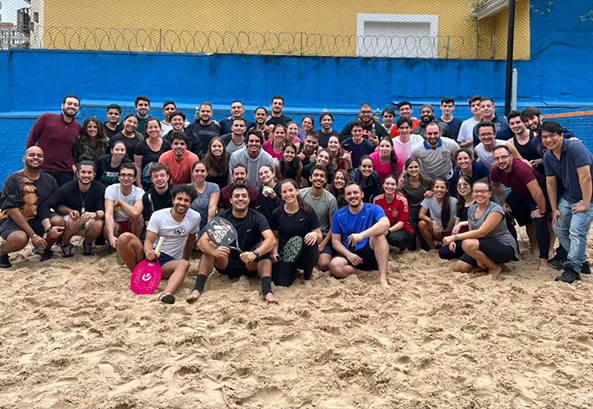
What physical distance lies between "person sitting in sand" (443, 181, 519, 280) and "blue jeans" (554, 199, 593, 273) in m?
0.53

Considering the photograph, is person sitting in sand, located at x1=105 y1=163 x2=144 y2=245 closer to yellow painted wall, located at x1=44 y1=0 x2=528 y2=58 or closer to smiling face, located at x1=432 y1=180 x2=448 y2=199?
smiling face, located at x1=432 y1=180 x2=448 y2=199

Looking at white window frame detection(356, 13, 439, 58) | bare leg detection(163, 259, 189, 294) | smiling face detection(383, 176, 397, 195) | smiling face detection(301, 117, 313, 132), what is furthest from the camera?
white window frame detection(356, 13, 439, 58)

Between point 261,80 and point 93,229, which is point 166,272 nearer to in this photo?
point 93,229

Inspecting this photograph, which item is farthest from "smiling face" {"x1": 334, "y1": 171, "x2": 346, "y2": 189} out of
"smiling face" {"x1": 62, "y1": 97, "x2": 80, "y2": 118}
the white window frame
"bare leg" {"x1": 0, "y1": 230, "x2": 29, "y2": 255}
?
the white window frame

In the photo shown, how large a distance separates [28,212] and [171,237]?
76.4 inches

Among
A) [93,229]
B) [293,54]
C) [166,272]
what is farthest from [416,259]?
[293,54]

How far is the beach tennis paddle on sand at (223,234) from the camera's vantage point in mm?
5219

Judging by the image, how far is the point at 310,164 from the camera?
6.88 metres

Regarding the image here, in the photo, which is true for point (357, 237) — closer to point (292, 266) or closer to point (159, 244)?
point (292, 266)

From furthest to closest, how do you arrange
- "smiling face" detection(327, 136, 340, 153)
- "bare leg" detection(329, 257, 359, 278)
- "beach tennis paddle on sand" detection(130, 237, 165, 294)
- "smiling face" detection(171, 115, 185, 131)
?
"smiling face" detection(171, 115, 185, 131)
"smiling face" detection(327, 136, 340, 153)
"bare leg" detection(329, 257, 359, 278)
"beach tennis paddle on sand" detection(130, 237, 165, 294)

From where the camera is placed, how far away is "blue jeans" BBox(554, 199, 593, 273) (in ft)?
18.1

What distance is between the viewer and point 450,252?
6.29 meters

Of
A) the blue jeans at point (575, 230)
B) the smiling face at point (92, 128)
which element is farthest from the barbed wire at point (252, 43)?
the blue jeans at point (575, 230)

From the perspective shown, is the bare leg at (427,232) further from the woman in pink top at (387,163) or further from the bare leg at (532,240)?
the bare leg at (532,240)
